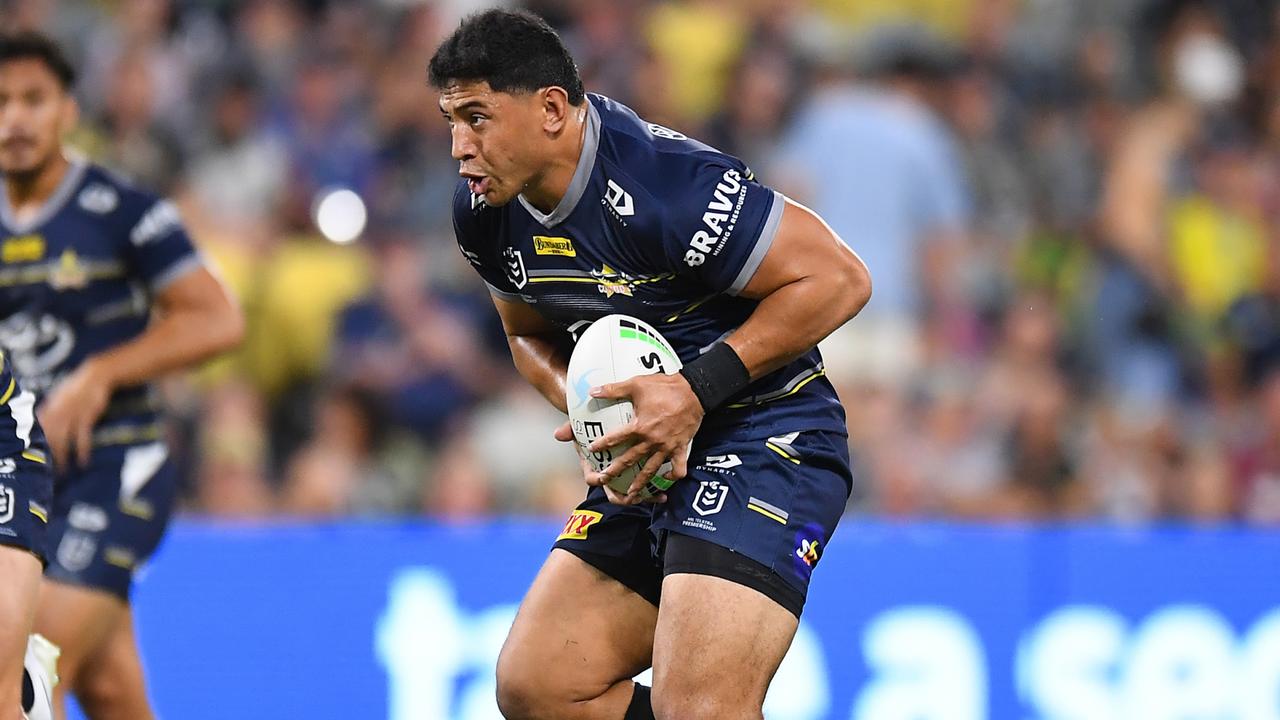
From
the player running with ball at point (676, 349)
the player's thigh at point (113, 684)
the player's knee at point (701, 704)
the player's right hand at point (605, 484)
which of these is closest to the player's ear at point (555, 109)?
the player running with ball at point (676, 349)

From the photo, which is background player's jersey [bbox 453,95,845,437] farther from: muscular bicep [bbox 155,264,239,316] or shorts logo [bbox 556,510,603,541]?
muscular bicep [bbox 155,264,239,316]

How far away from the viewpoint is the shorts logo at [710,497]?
4797 mm

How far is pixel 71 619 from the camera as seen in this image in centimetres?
600

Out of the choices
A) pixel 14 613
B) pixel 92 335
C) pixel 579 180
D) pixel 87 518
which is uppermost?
pixel 579 180

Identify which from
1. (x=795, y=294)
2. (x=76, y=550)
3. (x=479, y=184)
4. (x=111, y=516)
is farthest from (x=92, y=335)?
(x=795, y=294)

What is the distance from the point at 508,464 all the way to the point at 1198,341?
12.2 feet

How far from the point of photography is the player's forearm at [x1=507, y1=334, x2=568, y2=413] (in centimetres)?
529

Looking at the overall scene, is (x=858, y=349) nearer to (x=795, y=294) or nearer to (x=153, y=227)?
(x=153, y=227)

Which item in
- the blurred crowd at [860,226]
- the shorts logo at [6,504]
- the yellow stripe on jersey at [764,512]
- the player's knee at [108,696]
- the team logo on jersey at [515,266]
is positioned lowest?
the player's knee at [108,696]

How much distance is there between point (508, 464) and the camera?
9227 mm

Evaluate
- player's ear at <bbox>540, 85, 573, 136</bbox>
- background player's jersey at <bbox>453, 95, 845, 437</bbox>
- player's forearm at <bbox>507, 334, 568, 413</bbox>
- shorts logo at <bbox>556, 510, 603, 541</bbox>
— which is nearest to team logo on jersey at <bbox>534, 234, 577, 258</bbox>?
background player's jersey at <bbox>453, 95, 845, 437</bbox>

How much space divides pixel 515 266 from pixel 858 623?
3.26 metres

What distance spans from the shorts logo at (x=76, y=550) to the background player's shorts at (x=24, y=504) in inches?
37.5

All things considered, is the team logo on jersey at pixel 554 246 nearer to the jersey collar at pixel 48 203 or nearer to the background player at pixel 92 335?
the background player at pixel 92 335
